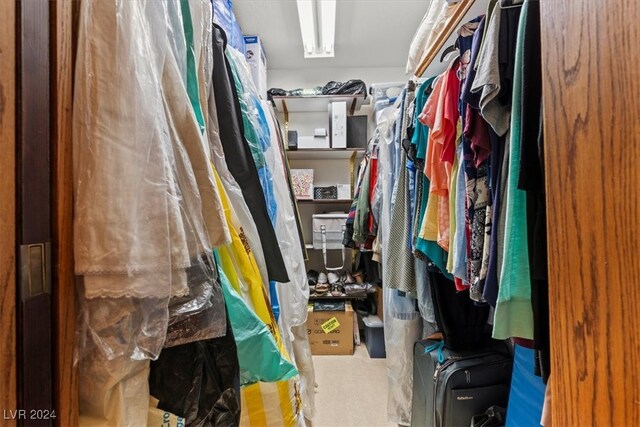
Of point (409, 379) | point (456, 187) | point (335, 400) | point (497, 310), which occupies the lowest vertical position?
point (335, 400)

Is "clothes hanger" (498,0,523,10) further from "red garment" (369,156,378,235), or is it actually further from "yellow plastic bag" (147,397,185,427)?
"red garment" (369,156,378,235)

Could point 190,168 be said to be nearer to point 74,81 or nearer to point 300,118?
point 74,81

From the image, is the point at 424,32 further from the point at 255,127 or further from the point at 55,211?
the point at 55,211

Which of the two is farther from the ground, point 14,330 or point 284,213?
point 284,213

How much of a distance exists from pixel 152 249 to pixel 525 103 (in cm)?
64

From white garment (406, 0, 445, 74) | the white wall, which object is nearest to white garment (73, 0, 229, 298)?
white garment (406, 0, 445, 74)

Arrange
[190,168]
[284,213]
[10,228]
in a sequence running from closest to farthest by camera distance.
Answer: [10,228] < [190,168] < [284,213]

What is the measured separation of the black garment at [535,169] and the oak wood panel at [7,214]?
70cm

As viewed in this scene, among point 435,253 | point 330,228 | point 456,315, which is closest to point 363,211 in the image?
point 330,228

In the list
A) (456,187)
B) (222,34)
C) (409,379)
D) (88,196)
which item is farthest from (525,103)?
(409,379)

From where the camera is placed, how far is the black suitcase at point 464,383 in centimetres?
110

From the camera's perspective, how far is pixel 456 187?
814 millimetres

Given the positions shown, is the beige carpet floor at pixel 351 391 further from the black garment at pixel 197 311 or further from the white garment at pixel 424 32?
the white garment at pixel 424 32

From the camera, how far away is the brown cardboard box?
7.40 ft
